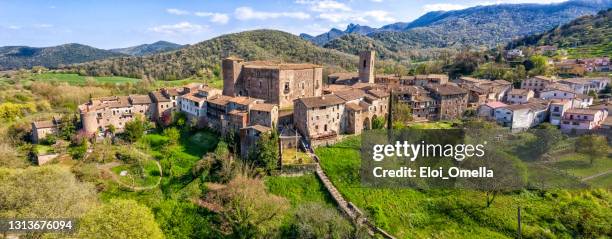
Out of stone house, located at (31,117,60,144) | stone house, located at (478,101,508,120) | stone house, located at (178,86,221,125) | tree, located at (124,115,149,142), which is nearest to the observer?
stone house, located at (31,117,60,144)

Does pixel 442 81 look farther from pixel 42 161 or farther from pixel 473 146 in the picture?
pixel 42 161

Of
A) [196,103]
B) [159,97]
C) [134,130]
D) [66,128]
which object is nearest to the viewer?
[134,130]

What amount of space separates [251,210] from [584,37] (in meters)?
122

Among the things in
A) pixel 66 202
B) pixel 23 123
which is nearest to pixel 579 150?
pixel 66 202

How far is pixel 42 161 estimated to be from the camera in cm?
3794

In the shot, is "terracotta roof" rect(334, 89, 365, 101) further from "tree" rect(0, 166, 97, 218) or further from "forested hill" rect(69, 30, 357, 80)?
"forested hill" rect(69, 30, 357, 80)

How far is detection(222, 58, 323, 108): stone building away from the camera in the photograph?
45.2 metres

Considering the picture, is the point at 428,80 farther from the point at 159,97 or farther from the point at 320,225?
the point at 159,97

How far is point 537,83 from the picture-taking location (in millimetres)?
60438

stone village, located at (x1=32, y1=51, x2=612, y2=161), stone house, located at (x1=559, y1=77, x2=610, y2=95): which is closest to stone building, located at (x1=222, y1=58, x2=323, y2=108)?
stone village, located at (x1=32, y1=51, x2=612, y2=161)

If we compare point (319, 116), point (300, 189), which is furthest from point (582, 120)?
point (300, 189)

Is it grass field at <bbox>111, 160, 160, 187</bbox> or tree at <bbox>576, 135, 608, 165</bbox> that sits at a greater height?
tree at <bbox>576, 135, 608, 165</bbox>

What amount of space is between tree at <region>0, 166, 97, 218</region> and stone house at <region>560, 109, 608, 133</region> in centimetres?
5565

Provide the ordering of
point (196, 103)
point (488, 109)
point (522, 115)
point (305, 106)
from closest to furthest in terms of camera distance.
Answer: point (305, 106) < point (196, 103) < point (522, 115) < point (488, 109)
